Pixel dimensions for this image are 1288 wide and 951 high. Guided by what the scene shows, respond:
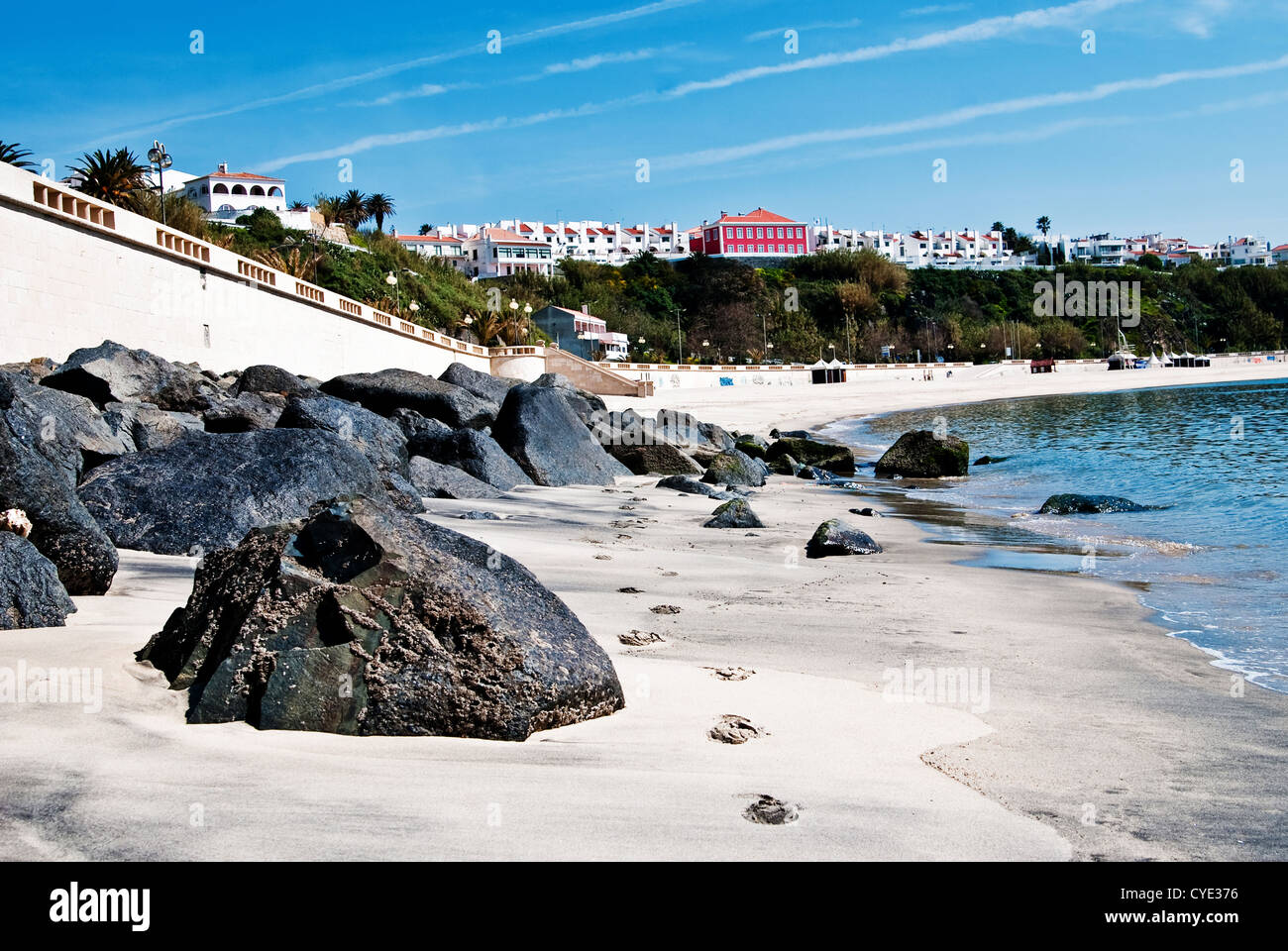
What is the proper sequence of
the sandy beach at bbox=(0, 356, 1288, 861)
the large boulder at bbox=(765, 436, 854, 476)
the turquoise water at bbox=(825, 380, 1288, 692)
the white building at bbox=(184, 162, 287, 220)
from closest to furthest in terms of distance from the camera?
the sandy beach at bbox=(0, 356, 1288, 861) → the turquoise water at bbox=(825, 380, 1288, 692) → the large boulder at bbox=(765, 436, 854, 476) → the white building at bbox=(184, 162, 287, 220)

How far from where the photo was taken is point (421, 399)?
17.6m

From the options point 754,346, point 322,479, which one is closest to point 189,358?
point 322,479

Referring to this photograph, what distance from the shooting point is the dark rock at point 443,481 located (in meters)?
11.4

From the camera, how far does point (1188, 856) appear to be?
3.00 m

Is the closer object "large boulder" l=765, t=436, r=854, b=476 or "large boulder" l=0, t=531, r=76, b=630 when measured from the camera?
"large boulder" l=0, t=531, r=76, b=630

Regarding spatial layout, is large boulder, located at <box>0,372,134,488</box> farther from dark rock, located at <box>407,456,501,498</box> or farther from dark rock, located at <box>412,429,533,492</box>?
dark rock, located at <box>412,429,533,492</box>

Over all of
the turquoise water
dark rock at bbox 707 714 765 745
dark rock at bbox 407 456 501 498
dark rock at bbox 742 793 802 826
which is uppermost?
dark rock at bbox 407 456 501 498

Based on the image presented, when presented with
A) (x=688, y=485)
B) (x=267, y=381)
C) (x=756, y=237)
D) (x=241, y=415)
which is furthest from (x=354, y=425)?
(x=756, y=237)

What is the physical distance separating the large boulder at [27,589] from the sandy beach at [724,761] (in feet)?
0.37

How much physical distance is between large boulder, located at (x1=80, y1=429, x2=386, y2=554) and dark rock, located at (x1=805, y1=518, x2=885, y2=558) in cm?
418

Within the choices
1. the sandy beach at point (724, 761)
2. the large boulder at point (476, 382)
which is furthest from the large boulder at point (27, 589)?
the large boulder at point (476, 382)

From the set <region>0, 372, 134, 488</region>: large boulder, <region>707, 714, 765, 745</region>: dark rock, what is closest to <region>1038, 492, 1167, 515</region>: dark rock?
<region>707, 714, 765, 745</region>: dark rock

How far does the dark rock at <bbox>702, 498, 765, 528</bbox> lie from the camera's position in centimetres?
1135
